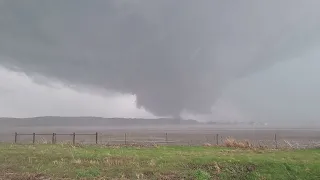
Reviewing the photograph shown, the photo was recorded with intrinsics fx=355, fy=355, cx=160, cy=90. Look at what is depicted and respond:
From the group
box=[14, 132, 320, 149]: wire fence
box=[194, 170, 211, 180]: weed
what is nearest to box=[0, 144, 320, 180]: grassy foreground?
box=[194, 170, 211, 180]: weed

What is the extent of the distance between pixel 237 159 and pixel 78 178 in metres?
11.5

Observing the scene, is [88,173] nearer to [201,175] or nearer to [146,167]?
[146,167]

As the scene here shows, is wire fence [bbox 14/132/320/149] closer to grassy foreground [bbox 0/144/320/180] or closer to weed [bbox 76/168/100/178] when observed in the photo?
grassy foreground [bbox 0/144/320/180]

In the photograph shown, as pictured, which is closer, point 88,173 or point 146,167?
point 88,173

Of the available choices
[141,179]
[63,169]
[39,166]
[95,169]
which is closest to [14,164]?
[39,166]

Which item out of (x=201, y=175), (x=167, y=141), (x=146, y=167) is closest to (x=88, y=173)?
(x=146, y=167)

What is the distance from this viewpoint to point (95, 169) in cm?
2228

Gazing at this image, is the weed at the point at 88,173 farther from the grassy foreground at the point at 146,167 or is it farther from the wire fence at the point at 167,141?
the wire fence at the point at 167,141

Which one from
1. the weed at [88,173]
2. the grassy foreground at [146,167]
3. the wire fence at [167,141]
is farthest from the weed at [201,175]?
the wire fence at [167,141]

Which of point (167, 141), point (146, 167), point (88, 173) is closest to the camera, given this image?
point (88, 173)

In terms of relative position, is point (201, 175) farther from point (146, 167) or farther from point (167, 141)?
point (167, 141)

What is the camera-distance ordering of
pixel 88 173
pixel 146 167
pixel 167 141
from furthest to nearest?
pixel 167 141 < pixel 146 167 < pixel 88 173

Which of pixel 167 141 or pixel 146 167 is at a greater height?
pixel 146 167

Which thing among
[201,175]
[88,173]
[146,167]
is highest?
[146,167]
